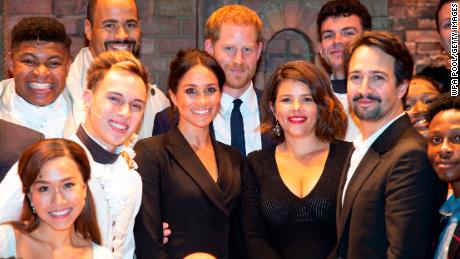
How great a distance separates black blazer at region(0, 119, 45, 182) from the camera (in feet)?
10.3

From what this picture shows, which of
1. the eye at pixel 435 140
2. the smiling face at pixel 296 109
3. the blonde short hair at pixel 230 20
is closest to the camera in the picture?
the eye at pixel 435 140

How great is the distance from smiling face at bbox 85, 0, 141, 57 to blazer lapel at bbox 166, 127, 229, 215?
2.74ft

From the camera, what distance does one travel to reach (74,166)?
112 inches

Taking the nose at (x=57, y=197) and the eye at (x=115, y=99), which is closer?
the nose at (x=57, y=197)

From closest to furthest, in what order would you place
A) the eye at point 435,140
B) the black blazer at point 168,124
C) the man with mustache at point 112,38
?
the eye at point 435,140 → the black blazer at point 168,124 → the man with mustache at point 112,38

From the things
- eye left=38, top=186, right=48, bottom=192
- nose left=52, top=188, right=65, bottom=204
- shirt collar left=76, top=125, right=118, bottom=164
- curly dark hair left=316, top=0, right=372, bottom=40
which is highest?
curly dark hair left=316, top=0, right=372, bottom=40

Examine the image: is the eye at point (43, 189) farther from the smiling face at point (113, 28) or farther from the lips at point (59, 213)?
the smiling face at point (113, 28)

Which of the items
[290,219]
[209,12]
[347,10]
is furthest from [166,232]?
[209,12]

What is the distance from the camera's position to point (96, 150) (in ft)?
10.1

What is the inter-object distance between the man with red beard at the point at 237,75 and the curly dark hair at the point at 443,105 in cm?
92

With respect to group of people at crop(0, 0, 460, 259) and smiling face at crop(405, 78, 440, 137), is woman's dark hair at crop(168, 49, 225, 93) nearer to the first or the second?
group of people at crop(0, 0, 460, 259)

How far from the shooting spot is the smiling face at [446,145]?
285cm

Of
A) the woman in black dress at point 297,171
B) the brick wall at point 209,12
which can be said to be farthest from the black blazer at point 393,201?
the brick wall at point 209,12

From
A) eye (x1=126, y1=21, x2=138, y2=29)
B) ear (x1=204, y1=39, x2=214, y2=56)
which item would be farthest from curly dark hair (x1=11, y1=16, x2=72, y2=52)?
ear (x1=204, y1=39, x2=214, y2=56)
